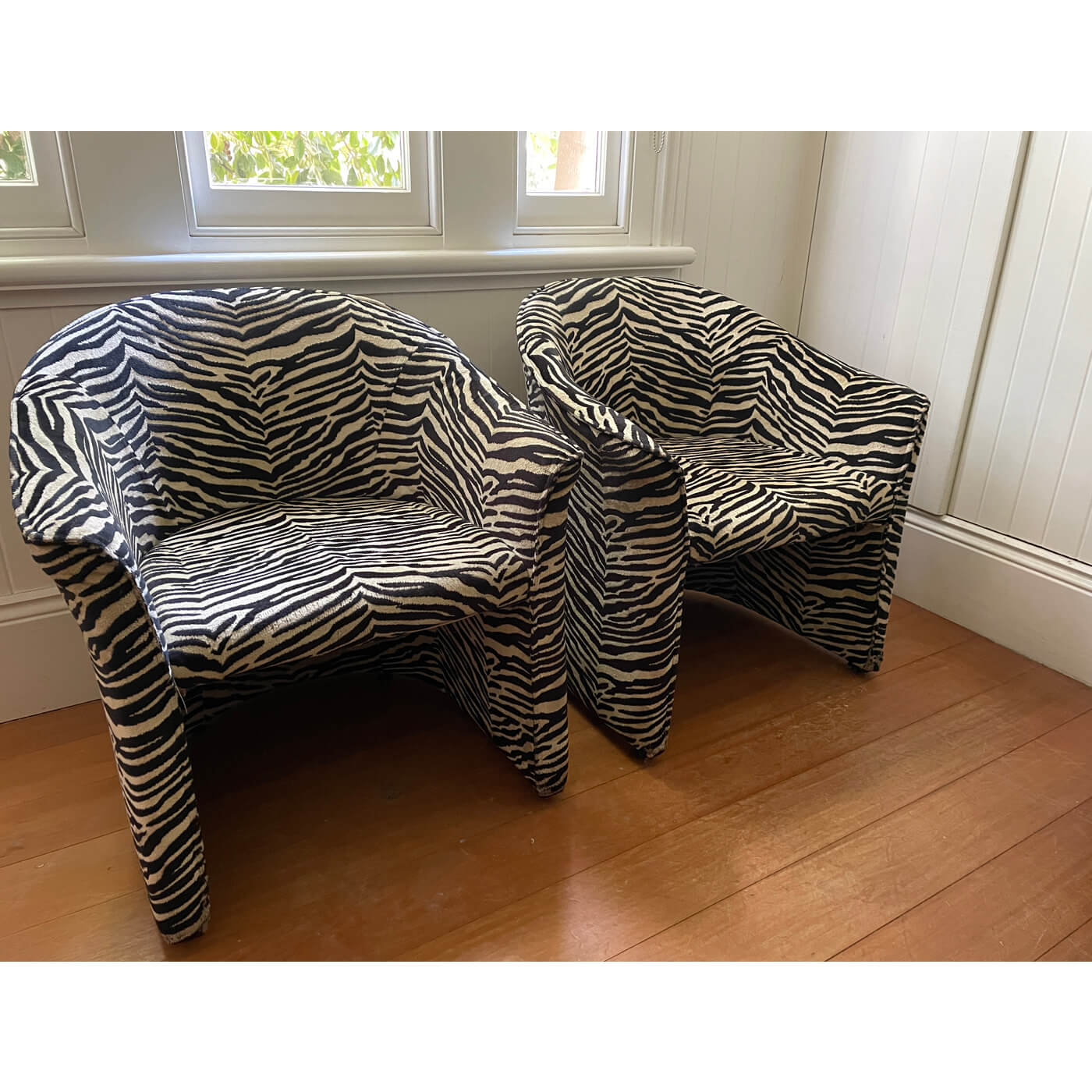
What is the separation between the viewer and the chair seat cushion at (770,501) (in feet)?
5.27

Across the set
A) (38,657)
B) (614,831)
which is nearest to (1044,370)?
(614,831)

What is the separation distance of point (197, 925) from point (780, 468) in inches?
55.2

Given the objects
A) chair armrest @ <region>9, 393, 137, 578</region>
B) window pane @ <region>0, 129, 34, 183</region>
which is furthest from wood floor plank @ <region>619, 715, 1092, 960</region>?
Result: window pane @ <region>0, 129, 34, 183</region>

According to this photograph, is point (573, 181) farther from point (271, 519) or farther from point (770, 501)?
point (271, 519)

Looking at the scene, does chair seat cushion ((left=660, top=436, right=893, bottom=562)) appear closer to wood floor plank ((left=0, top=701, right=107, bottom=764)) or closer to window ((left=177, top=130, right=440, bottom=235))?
window ((left=177, top=130, right=440, bottom=235))

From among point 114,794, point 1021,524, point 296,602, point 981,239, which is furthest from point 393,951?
point 981,239

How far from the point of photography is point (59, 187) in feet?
5.20

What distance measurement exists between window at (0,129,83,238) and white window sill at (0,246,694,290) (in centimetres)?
7

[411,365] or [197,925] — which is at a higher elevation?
[411,365]

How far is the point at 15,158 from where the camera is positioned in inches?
61.1

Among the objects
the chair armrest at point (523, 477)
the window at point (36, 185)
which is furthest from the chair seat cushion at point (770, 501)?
the window at point (36, 185)
